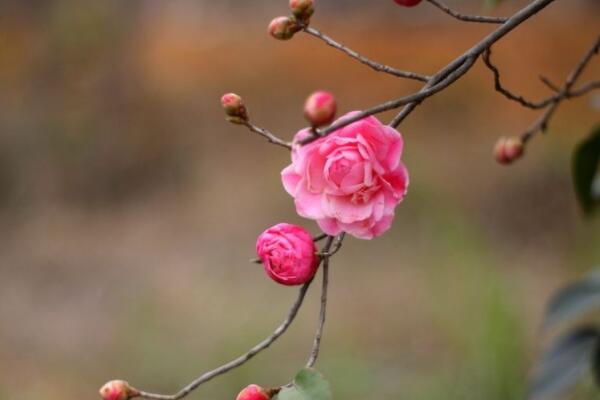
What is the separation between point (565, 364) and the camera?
109cm

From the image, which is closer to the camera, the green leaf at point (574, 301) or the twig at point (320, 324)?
the twig at point (320, 324)

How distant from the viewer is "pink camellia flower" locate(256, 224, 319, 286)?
1.83ft

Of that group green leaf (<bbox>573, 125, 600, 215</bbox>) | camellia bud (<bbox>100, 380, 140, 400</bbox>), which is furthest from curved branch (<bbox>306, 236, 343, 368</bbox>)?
green leaf (<bbox>573, 125, 600, 215</bbox>)

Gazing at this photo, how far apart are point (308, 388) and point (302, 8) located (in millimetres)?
231

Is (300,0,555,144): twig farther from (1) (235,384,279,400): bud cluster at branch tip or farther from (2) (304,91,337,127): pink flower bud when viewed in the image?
(1) (235,384,279,400): bud cluster at branch tip

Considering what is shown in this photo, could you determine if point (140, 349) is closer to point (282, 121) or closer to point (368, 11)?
point (282, 121)

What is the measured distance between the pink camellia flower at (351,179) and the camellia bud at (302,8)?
90mm

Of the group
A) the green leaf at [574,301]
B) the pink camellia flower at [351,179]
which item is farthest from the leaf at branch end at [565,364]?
the pink camellia flower at [351,179]

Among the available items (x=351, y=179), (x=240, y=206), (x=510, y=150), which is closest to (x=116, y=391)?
(x=351, y=179)

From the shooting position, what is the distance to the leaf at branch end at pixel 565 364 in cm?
108

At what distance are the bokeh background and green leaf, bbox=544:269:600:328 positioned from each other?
2.36 ft

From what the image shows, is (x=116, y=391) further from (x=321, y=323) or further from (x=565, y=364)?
(x=565, y=364)

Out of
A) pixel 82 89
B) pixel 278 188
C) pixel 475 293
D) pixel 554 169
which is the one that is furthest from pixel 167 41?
pixel 475 293

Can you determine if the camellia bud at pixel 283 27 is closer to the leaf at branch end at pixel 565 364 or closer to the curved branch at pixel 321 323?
the curved branch at pixel 321 323
